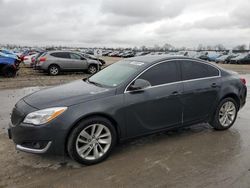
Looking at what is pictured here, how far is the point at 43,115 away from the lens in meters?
3.96

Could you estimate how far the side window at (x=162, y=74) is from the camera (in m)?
4.87

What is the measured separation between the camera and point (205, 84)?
5461 mm

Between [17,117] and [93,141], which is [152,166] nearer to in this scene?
[93,141]

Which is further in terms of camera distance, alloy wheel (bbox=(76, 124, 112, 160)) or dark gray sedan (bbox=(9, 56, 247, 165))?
alloy wheel (bbox=(76, 124, 112, 160))

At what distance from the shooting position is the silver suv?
1733 centimetres

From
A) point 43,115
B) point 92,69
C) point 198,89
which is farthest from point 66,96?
point 92,69

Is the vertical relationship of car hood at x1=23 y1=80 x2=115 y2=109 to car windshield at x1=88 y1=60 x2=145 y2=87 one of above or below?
below

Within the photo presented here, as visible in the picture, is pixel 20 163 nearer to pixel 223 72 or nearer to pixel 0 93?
pixel 223 72

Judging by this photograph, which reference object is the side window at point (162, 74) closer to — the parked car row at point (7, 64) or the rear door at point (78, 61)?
the parked car row at point (7, 64)

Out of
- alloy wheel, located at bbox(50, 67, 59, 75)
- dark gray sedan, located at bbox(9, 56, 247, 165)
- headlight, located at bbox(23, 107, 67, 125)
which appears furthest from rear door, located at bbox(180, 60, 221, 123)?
alloy wheel, located at bbox(50, 67, 59, 75)

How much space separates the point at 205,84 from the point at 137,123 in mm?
1717

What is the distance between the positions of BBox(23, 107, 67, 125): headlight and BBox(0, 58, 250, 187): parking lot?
711 mm

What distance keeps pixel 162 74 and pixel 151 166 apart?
5.50 feet

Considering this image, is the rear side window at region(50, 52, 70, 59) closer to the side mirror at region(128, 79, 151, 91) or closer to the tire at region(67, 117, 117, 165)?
the side mirror at region(128, 79, 151, 91)
